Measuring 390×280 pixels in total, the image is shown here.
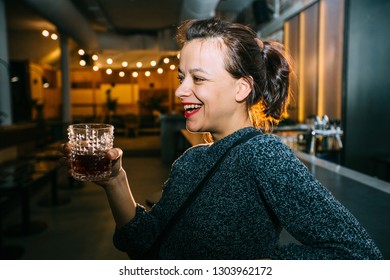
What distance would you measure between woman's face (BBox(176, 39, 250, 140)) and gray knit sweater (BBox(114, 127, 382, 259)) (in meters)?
0.06

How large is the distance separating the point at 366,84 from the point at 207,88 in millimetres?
4021

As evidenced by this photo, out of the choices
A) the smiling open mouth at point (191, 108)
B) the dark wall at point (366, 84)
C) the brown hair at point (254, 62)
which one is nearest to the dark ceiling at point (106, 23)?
the dark wall at point (366, 84)

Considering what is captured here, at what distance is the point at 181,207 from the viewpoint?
821 millimetres

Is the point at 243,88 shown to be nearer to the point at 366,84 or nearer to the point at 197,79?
the point at 197,79

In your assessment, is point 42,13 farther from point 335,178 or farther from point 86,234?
point 335,178

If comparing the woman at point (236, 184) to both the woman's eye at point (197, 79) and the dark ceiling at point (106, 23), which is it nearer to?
the woman's eye at point (197, 79)

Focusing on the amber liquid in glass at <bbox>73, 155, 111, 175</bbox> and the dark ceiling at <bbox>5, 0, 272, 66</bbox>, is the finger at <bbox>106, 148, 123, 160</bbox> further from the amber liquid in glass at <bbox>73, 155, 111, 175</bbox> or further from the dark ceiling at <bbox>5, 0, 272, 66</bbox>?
the dark ceiling at <bbox>5, 0, 272, 66</bbox>

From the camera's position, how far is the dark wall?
4125 millimetres

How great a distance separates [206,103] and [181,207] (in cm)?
24

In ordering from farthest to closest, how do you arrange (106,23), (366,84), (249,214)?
1. (106,23)
2. (366,84)
3. (249,214)

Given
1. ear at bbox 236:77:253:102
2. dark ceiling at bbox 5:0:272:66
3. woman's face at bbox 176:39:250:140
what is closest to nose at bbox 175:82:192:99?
woman's face at bbox 176:39:250:140

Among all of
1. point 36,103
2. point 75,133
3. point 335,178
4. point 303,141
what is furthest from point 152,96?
point 75,133

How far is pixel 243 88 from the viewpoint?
0.82 metres

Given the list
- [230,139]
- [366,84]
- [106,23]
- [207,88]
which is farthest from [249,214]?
[106,23]
